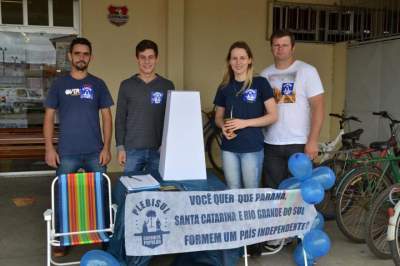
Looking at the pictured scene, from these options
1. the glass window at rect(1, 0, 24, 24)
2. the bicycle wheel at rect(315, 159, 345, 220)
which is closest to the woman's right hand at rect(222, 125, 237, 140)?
the bicycle wheel at rect(315, 159, 345, 220)

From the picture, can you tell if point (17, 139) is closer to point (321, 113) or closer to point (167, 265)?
point (167, 265)

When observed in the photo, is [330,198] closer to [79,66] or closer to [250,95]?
[250,95]

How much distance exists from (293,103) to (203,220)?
109 centimetres

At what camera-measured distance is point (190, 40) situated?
6.53m

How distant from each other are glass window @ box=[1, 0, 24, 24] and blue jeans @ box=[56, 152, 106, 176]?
3.46 metres

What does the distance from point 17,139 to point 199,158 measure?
11.8 ft

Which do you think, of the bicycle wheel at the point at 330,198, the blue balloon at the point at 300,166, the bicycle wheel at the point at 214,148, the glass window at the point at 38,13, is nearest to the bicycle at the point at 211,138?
the bicycle wheel at the point at 214,148

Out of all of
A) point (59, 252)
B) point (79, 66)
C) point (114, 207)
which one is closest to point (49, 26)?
point (79, 66)

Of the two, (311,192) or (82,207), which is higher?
(311,192)

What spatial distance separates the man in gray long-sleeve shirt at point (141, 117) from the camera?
10.7ft

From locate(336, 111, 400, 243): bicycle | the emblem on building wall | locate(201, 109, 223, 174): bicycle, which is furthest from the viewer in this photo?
locate(201, 109, 223, 174): bicycle

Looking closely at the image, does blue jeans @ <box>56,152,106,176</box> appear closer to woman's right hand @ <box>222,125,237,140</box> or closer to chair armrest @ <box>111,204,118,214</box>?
chair armrest @ <box>111,204,118,214</box>

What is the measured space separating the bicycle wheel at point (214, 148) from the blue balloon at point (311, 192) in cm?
338

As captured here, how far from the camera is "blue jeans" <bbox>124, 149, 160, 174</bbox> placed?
11.0 feet
